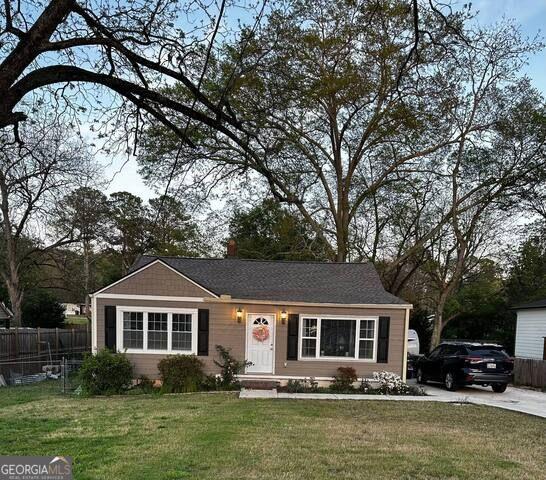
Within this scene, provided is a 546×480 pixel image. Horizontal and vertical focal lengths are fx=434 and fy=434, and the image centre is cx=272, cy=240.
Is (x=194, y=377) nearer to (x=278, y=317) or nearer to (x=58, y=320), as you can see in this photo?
(x=278, y=317)

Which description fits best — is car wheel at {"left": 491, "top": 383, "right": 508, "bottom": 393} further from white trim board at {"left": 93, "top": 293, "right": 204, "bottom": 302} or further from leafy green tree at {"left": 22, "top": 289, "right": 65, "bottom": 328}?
leafy green tree at {"left": 22, "top": 289, "right": 65, "bottom": 328}

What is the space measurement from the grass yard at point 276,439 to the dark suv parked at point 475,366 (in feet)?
10.3

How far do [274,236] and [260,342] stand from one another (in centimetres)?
1453

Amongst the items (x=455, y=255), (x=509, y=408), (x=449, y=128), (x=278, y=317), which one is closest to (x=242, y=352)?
(x=278, y=317)

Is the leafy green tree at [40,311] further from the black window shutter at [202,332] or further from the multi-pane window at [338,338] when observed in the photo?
the multi-pane window at [338,338]

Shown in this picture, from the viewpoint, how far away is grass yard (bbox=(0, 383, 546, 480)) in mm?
5141

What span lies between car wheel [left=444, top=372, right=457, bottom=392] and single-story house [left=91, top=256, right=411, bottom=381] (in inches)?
63.8

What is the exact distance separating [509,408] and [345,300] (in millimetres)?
5150

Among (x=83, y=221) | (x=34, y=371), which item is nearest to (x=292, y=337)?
(x=34, y=371)

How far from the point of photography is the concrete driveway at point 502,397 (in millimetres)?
10719

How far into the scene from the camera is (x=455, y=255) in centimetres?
2820

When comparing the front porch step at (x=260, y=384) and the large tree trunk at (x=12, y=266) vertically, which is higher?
the large tree trunk at (x=12, y=266)

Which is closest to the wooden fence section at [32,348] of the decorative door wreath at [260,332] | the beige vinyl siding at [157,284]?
the beige vinyl siding at [157,284]

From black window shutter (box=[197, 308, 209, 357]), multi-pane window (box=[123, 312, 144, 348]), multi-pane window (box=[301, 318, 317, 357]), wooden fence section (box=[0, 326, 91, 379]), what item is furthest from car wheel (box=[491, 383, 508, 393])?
wooden fence section (box=[0, 326, 91, 379])
